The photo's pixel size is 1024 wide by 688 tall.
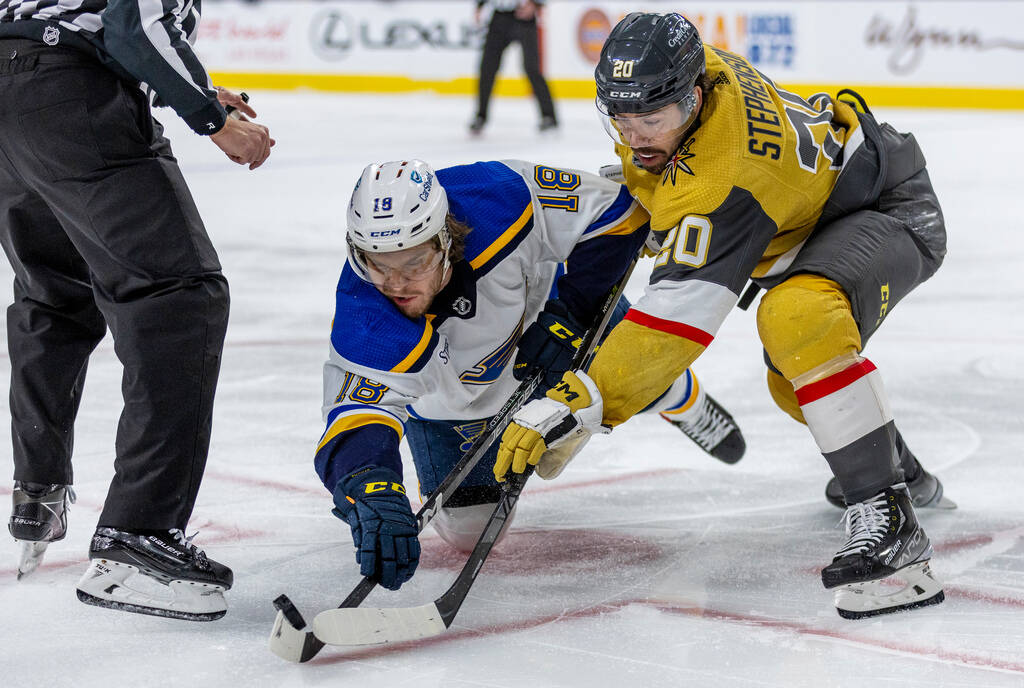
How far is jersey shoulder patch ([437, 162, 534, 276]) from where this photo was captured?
6.95ft

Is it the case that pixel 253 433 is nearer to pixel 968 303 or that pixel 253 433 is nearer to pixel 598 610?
pixel 598 610

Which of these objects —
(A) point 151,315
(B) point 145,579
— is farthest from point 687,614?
(A) point 151,315

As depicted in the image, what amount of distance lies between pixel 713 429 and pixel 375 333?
3.02 ft

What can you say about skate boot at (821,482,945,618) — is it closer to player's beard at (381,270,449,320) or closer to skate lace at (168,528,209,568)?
player's beard at (381,270,449,320)

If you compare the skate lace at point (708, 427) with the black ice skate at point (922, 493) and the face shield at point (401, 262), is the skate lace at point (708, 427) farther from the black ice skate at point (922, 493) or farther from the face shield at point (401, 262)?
the face shield at point (401, 262)

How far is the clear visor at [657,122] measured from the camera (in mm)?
2027

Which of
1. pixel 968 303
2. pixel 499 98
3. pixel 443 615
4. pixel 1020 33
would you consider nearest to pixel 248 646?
pixel 443 615

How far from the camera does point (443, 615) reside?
185cm

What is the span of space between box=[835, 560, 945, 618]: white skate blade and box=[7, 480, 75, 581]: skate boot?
1.25 m

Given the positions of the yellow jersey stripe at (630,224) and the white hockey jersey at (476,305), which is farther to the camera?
the yellow jersey stripe at (630,224)

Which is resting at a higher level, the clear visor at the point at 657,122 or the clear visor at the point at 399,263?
the clear visor at the point at 657,122

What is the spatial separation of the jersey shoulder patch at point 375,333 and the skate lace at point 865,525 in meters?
0.71

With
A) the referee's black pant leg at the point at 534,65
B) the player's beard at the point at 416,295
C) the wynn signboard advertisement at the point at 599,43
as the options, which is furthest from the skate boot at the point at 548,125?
the player's beard at the point at 416,295

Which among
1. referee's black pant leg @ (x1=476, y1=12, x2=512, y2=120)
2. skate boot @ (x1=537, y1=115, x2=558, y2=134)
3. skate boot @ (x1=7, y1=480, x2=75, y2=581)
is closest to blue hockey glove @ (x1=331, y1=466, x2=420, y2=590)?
skate boot @ (x1=7, y1=480, x2=75, y2=581)
